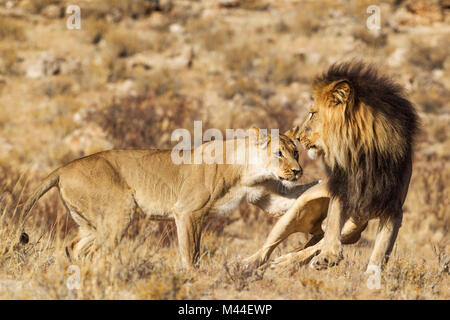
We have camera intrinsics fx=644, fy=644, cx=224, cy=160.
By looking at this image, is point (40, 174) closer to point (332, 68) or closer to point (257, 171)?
point (257, 171)

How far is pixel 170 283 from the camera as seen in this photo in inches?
195

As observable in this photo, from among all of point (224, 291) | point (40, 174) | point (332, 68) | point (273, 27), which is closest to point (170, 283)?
point (224, 291)

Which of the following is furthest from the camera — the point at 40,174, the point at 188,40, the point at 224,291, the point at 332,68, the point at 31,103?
the point at 188,40

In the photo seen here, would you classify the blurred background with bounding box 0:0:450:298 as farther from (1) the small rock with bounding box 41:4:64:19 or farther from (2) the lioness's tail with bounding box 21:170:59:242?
(2) the lioness's tail with bounding box 21:170:59:242

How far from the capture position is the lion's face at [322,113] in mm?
5379

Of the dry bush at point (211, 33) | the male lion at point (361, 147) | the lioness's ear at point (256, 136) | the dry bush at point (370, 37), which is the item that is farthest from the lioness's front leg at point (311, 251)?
the dry bush at point (370, 37)

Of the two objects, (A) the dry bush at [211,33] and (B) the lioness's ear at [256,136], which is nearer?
(B) the lioness's ear at [256,136]

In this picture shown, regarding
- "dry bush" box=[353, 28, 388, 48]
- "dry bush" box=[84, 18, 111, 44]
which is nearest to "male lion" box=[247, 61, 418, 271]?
"dry bush" box=[353, 28, 388, 48]

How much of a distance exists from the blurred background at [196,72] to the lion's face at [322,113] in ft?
12.8

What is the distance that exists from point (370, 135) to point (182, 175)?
2064mm

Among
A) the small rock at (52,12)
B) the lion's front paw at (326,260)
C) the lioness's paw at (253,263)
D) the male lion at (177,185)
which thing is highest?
the small rock at (52,12)

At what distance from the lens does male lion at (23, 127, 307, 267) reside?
19.8 feet

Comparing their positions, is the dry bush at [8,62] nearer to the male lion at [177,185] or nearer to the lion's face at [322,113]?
the male lion at [177,185]

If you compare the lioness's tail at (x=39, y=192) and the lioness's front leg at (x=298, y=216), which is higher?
the lioness's tail at (x=39, y=192)
